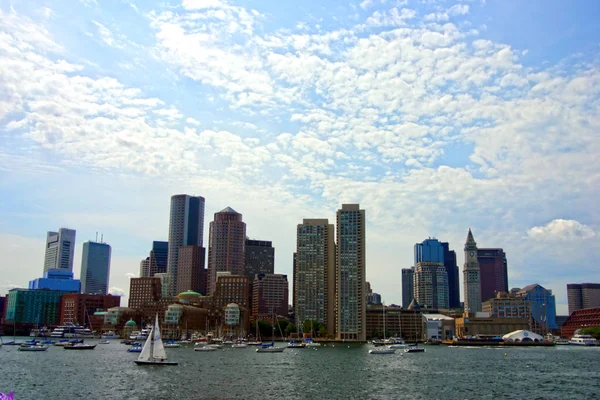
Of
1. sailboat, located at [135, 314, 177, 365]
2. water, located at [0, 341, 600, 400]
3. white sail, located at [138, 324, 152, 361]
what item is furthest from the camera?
white sail, located at [138, 324, 152, 361]

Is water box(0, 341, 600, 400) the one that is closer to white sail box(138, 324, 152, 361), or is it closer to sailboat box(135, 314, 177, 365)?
sailboat box(135, 314, 177, 365)

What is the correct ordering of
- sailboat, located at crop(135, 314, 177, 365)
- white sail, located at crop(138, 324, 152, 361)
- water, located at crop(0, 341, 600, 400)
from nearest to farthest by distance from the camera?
water, located at crop(0, 341, 600, 400)
sailboat, located at crop(135, 314, 177, 365)
white sail, located at crop(138, 324, 152, 361)

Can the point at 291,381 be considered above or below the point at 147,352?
below

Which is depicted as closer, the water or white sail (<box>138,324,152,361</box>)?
the water

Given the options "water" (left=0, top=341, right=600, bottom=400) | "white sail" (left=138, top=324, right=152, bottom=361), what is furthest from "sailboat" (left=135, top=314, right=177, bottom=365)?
"water" (left=0, top=341, right=600, bottom=400)

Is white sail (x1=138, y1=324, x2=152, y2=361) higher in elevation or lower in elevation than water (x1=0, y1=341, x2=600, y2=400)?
higher

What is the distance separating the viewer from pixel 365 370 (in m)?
127

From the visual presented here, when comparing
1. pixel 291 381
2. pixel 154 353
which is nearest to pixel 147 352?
pixel 154 353

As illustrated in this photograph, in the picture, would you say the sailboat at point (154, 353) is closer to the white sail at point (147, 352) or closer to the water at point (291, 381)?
the white sail at point (147, 352)

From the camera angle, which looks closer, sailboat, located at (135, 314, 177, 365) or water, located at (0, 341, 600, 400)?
water, located at (0, 341, 600, 400)

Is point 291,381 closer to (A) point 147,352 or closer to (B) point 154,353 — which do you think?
(B) point 154,353

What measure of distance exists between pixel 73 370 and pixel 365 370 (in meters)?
57.2

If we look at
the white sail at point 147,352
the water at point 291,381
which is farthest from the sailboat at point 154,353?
the water at point 291,381

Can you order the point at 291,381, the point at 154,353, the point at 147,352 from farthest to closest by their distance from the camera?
the point at 147,352, the point at 154,353, the point at 291,381
